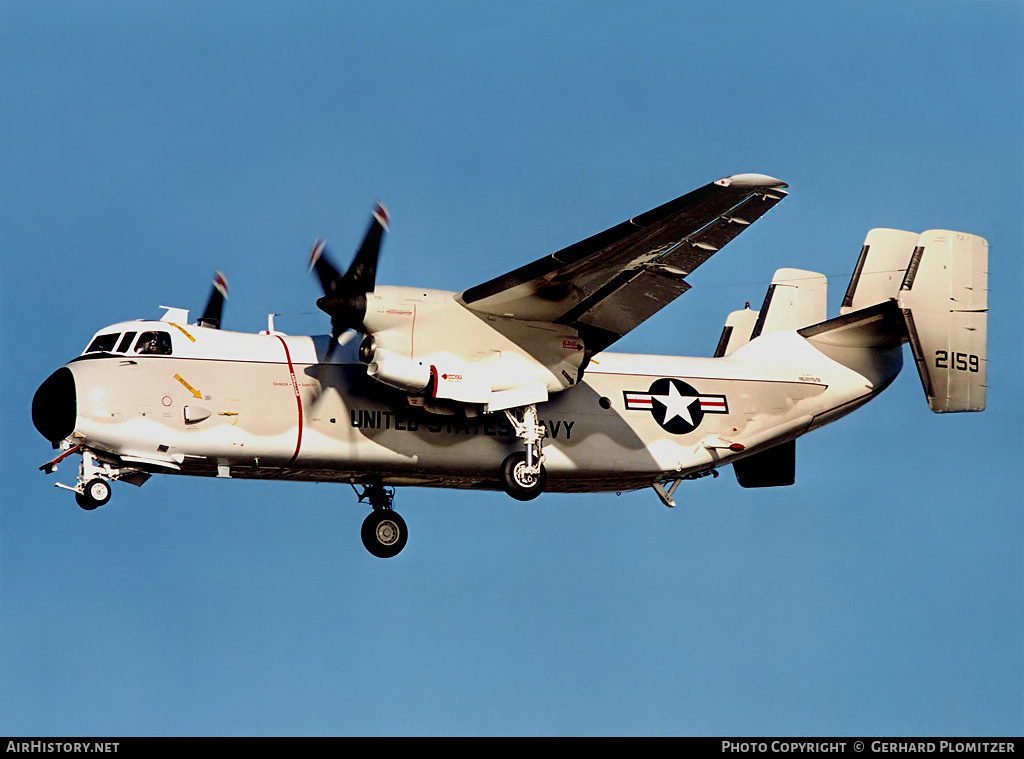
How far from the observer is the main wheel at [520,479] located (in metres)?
23.4

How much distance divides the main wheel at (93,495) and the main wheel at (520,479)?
6.08 metres

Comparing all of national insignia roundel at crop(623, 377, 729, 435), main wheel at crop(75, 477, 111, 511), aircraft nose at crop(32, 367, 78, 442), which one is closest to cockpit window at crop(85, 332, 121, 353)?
aircraft nose at crop(32, 367, 78, 442)

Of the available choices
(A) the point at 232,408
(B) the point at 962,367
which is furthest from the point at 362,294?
(B) the point at 962,367

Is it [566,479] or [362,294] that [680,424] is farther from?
[362,294]

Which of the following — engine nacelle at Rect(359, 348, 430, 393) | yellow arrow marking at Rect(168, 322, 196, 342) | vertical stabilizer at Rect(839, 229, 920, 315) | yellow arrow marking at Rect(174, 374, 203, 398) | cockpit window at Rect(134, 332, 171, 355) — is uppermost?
vertical stabilizer at Rect(839, 229, 920, 315)

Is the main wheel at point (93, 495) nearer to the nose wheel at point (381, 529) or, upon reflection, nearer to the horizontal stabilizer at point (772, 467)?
the nose wheel at point (381, 529)

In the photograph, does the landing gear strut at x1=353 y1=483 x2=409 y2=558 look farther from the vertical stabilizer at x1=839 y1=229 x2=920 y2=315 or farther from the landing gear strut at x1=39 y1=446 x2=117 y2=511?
the vertical stabilizer at x1=839 y1=229 x2=920 y2=315

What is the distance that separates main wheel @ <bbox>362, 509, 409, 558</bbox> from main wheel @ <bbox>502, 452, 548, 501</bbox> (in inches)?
95.9

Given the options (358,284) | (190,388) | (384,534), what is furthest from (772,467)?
(190,388)

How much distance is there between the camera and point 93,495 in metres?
21.7

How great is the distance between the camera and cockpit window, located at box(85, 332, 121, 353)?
73.4 feet

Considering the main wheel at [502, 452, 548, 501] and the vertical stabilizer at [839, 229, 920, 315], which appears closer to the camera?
the main wheel at [502, 452, 548, 501]

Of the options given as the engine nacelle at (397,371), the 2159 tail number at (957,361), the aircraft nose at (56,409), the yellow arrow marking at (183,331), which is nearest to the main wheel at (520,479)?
the engine nacelle at (397,371)
